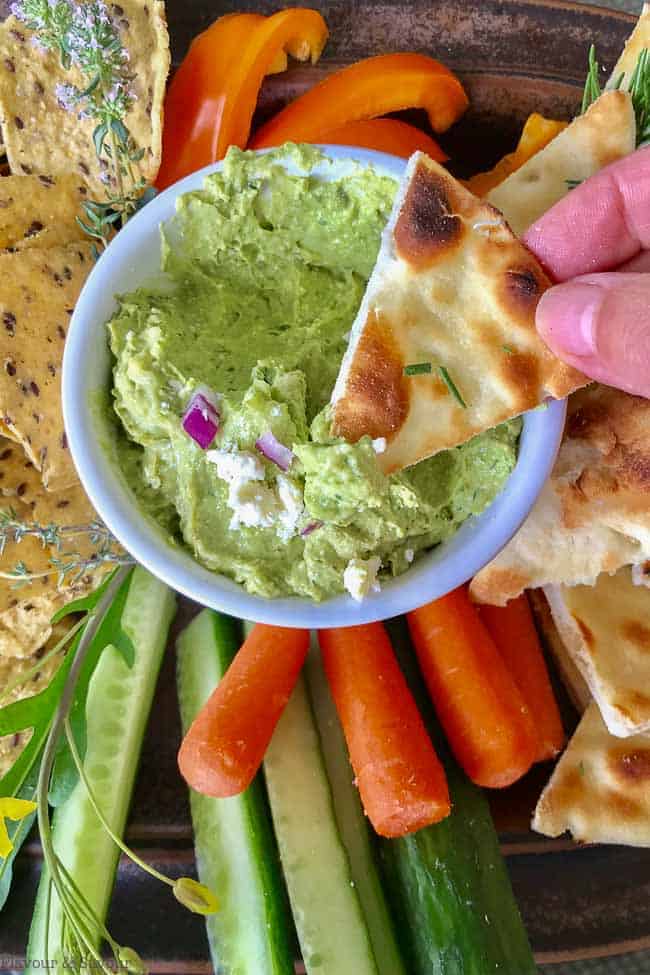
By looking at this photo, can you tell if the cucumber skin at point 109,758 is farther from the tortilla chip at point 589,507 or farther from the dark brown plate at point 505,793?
the tortilla chip at point 589,507

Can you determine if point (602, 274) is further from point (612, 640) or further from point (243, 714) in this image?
point (243, 714)

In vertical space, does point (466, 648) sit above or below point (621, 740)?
above

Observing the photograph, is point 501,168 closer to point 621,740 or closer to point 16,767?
point 621,740

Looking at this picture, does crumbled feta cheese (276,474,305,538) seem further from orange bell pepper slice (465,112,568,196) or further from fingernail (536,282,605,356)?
orange bell pepper slice (465,112,568,196)

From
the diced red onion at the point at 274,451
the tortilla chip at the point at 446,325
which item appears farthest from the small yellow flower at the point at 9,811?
the tortilla chip at the point at 446,325

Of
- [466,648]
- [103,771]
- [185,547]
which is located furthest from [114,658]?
[466,648]

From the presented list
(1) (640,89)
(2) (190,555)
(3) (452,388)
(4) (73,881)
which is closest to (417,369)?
(3) (452,388)
